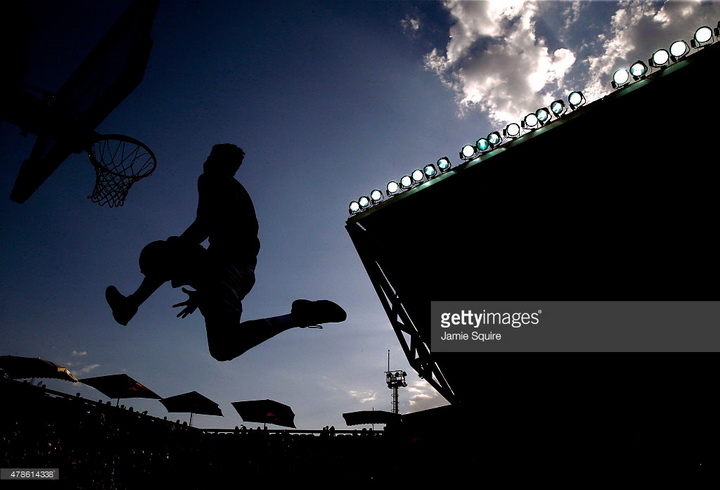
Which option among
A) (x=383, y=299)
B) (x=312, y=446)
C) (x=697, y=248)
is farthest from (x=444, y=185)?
(x=312, y=446)

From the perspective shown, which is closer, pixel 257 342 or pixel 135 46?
pixel 257 342

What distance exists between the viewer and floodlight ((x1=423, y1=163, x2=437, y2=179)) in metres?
8.35

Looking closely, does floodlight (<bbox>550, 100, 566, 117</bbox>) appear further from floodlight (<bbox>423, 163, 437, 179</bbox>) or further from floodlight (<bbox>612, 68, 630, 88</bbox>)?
floodlight (<bbox>423, 163, 437, 179</bbox>)

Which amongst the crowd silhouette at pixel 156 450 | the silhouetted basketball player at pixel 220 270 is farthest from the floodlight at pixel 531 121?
the silhouetted basketball player at pixel 220 270

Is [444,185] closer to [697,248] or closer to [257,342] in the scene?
[697,248]

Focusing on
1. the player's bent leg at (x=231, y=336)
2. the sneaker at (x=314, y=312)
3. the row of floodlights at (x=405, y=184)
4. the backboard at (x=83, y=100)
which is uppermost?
the row of floodlights at (x=405, y=184)

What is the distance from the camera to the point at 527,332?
884cm

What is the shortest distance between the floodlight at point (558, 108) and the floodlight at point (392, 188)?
11.3 feet

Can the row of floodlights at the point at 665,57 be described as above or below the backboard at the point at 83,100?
above

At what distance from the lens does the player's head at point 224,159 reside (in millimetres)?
2283

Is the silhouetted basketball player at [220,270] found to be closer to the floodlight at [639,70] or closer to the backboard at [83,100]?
the backboard at [83,100]

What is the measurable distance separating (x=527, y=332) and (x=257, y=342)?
8341 mm

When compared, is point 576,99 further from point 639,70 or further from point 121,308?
point 121,308

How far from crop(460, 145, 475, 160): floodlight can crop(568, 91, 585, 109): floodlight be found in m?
1.87
